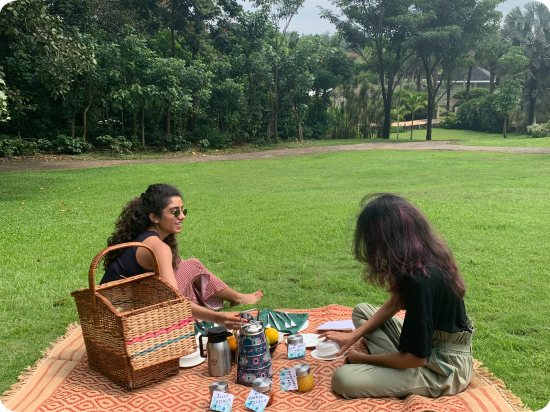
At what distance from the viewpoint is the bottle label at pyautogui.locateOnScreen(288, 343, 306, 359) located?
3.37 meters

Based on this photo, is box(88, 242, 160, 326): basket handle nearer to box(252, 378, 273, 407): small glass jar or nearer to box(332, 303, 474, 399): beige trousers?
box(252, 378, 273, 407): small glass jar

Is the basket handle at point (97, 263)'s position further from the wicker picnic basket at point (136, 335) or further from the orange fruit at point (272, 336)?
the orange fruit at point (272, 336)

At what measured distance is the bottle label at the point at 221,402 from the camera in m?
2.71

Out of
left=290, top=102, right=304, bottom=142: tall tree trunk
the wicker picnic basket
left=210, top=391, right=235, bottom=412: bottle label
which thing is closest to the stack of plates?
the wicker picnic basket

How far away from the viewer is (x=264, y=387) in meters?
2.76

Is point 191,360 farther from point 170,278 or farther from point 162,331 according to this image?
point 170,278

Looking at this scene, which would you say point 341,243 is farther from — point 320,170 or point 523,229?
point 320,170

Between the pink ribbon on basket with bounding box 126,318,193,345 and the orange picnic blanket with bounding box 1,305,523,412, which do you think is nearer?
the orange picnic blanket with bounding box 1,305,523,412

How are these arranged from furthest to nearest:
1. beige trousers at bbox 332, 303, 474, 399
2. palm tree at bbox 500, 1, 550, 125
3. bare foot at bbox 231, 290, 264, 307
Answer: palm tree at bbox 500, 1, 550, 125 < bare foot at bbox 231, 290, 264, 307 < beige trousers at bbox 332, 303, 474, 399

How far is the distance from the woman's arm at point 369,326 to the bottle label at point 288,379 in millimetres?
401

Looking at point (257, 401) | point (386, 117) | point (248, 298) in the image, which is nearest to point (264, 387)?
point (257, 401)

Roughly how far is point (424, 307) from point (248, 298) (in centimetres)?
239

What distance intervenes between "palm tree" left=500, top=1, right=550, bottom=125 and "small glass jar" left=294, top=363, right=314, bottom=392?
38.7 meters

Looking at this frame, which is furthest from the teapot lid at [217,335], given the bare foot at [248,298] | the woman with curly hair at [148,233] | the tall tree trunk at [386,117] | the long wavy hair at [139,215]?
the tall tree trunk at [386,117]
